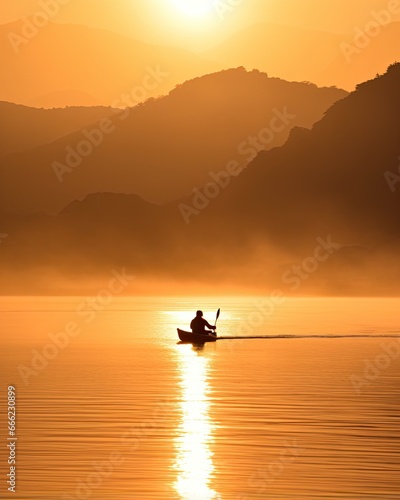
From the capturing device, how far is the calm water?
2697 cm

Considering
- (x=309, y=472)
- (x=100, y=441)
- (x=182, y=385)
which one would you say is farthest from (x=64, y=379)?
(x=309, y=472)

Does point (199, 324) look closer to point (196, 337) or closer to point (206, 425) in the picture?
point (196, 337)

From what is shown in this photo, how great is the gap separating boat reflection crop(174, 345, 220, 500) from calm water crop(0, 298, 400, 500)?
5 cm

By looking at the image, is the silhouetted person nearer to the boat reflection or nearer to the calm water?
the calm water

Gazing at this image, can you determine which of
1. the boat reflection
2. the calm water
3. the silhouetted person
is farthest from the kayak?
the boat reflection

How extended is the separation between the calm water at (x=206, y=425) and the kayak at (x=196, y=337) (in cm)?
424

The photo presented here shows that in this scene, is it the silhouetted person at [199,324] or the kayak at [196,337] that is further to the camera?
the kayak at [196,337]

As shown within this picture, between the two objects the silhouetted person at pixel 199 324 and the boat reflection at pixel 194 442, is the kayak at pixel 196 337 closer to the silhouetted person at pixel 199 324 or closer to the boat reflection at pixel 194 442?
the silhouetted person at pixel 199 324

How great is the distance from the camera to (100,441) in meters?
32.8

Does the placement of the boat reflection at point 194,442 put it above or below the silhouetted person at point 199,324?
below

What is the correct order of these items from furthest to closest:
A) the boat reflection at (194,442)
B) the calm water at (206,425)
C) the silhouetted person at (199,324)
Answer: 1. the silhouetted person at (199,324)
2. the calm water at (206,425)
3. the boat reflection at (194,442)

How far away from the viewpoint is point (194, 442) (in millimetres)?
32594

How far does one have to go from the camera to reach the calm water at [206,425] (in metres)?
27.0

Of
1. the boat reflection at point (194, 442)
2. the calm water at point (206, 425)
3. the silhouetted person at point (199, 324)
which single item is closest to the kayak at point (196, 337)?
the silhouetted person at point (199, 324)
